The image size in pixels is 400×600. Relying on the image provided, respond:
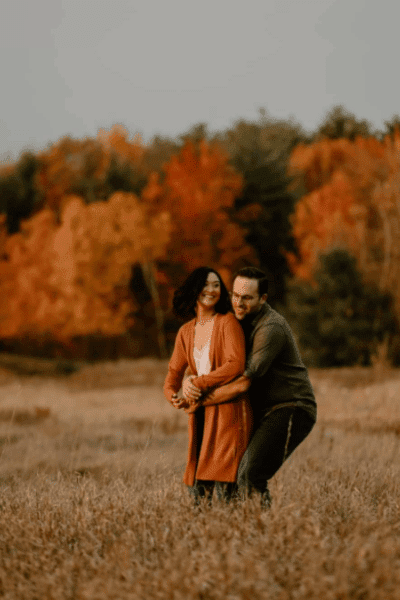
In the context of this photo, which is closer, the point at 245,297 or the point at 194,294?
the point at 245,297

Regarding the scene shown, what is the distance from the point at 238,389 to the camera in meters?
4.40

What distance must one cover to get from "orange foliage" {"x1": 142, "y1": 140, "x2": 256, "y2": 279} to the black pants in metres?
31.1

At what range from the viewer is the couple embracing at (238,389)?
4.44 m

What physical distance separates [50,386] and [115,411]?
1114 centimetres

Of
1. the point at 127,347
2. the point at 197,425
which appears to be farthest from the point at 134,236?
the point at 197,425

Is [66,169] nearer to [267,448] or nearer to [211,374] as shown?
[211,374]

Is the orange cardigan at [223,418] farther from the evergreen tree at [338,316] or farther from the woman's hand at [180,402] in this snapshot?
the evergreen tree at [338,316]

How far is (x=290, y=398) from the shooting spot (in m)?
4.63

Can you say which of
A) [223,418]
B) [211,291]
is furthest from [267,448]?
[211,291]

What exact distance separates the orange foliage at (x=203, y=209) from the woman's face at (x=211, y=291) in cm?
3094

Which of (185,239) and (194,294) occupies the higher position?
(185,239)

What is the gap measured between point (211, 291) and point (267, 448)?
1.07m

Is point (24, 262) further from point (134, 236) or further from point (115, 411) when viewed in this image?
point (115, 411)

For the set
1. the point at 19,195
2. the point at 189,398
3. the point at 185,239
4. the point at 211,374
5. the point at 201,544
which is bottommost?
the point at 201,544
